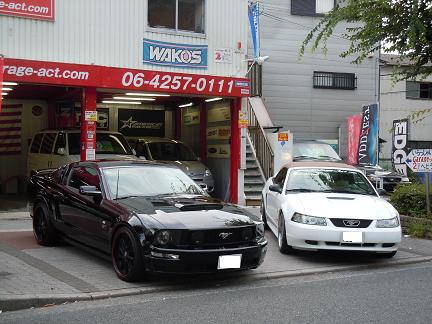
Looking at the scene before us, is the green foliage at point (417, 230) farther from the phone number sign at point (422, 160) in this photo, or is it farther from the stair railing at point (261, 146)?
the stair railing at point (261, 146)

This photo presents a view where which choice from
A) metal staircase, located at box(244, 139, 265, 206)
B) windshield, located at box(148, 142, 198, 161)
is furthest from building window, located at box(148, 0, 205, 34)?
metal staircase, located at box(244, 139, 265, 206)

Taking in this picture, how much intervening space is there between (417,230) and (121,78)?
7.57 meters

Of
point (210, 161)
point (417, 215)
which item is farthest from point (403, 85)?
point (417, 215)

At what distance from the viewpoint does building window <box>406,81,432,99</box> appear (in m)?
26.3

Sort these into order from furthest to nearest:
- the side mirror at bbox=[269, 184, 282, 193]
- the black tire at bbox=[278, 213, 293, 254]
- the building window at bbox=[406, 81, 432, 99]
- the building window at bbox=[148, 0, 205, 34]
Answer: the building window at bbox=[406, 81, 432, 99] < the building window at bbox=[148, 0, 205, 34] < the side mirror at bbox=[269, 184, 282, 193] < the black tire at bbox=[278, 213, 293, 254]

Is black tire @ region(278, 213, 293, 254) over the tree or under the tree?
under

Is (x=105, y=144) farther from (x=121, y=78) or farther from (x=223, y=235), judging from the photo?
(x=223, y=235)

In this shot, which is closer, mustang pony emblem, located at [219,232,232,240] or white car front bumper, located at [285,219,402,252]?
mustang pony emblem, located at [219,232,232,240]

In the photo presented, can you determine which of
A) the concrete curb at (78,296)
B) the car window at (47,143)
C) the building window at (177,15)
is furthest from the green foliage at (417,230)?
the car window at (47,143)

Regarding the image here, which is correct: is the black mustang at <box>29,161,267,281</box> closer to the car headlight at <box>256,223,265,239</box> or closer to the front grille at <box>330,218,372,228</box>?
the car headlight at <box>256,223,265,239</box>

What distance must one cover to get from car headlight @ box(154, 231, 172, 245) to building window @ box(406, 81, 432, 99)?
22.1 meters

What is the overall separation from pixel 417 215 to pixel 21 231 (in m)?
8.00

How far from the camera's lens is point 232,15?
15602 millimetres

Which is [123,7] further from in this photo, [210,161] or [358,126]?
[358,126]
